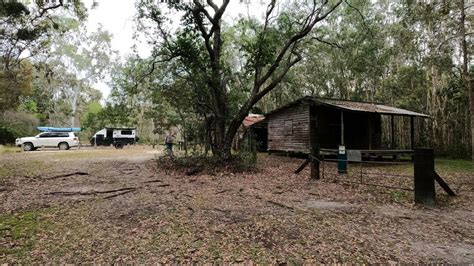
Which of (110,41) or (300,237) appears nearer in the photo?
(300,237)

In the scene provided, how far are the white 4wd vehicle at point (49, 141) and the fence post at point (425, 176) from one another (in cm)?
2666

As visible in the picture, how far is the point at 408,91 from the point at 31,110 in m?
40.0

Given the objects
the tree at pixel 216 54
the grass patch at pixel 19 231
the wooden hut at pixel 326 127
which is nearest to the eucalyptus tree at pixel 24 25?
the tree at pixel 216 54

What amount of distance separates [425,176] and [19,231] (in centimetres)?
815

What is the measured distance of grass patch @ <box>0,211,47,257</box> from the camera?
384cm

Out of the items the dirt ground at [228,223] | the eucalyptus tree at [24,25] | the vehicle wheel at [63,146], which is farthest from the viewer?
the vehicle wheel at [63,146]

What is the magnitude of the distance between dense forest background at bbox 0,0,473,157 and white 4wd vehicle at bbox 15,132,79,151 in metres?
3.75

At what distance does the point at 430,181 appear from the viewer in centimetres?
620

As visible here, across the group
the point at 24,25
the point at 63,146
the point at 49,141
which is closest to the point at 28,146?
the point at 49,141

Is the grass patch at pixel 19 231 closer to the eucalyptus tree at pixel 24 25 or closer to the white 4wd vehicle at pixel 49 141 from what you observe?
the eucalyptus tree at pixel 24 25

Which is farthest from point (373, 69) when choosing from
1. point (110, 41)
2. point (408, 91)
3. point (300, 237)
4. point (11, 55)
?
point (110, 41)

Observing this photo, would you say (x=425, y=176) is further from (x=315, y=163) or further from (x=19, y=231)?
(x=19, y=231)

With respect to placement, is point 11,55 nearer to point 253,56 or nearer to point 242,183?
point 253,56

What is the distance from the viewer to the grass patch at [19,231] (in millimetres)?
3838
